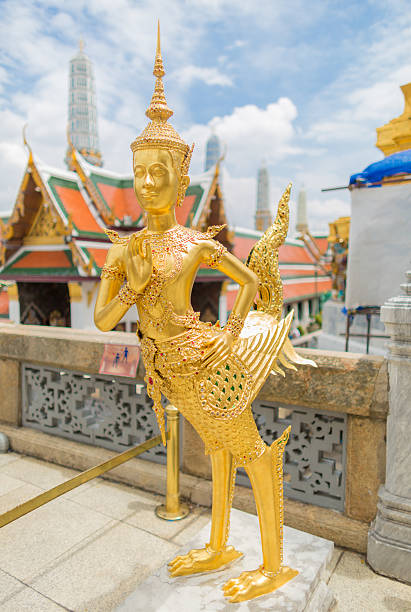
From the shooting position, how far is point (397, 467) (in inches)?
103

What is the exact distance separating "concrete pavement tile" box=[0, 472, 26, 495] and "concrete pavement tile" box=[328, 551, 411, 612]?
2.88 meters

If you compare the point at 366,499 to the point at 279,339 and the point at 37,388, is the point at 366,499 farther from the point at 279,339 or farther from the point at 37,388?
the point at 37,388

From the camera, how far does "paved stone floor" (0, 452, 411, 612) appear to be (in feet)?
7.93

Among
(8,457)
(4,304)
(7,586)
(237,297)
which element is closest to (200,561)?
(7,586)

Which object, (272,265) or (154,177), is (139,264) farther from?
(272,265)

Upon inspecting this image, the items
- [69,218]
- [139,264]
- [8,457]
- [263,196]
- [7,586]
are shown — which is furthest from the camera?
[263,196]

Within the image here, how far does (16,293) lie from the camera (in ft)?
36.2

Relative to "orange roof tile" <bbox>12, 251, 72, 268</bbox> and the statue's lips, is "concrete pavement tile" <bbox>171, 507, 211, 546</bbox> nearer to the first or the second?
the statue's lips

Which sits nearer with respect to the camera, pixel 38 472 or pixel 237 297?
pixel 237 297

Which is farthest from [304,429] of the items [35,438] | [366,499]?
[35,438]

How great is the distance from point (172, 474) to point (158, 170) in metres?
2.49

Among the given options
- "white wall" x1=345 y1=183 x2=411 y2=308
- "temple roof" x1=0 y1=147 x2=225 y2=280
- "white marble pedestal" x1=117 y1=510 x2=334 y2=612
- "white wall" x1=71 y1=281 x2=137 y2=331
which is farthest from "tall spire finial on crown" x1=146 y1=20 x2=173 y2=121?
"white wall" x1=71 y1=281 x2=137 y2=331

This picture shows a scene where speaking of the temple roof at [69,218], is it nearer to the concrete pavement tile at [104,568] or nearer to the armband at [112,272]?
the concrete pavement tile at [104,568]

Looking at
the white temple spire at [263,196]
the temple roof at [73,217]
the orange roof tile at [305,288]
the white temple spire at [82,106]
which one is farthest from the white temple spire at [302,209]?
the temple roof at [73,217]
